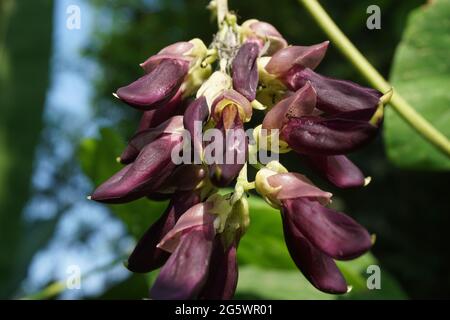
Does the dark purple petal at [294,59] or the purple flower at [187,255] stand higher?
the dark purple petal at [294,59]

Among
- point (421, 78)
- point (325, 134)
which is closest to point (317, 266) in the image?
point (325, 134)

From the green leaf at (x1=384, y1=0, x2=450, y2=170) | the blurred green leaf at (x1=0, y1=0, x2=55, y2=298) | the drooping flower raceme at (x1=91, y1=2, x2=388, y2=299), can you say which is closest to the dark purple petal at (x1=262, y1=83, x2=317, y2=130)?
the drooping flower raceme at (x1=91, y1=2, x2=388, y2=299)

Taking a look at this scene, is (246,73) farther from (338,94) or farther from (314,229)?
(314,229)

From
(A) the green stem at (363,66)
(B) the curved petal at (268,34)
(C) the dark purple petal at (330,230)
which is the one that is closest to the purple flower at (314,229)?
(C) the dark purple petal at (330,230)

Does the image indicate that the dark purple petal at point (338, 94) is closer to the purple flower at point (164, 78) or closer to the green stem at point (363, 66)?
the purple flower at point (164, 78)
